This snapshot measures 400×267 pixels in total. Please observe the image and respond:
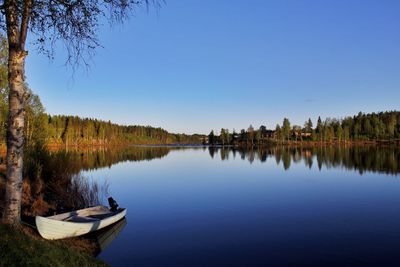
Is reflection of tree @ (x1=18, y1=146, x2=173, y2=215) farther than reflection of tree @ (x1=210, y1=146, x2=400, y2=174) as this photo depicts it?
No

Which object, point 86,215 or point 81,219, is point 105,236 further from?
point 86,215

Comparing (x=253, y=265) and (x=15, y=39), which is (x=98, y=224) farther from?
(x=15, y=39)

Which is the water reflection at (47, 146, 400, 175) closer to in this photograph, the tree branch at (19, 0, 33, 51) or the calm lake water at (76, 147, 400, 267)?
Result: the calm lake water at (76, 147, 400, 267)

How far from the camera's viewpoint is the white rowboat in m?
12.3

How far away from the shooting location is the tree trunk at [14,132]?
939cm

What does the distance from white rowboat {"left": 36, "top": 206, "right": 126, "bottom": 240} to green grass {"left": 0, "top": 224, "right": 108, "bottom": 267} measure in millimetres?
2887

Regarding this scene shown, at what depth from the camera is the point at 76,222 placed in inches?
559

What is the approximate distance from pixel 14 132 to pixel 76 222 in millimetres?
6085

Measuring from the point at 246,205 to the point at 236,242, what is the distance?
8.05 m

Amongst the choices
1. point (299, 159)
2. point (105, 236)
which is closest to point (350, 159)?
point (299, 159)

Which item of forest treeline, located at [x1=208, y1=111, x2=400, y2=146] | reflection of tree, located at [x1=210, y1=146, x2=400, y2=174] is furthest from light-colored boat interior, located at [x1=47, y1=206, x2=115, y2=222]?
forest treeline, located at [x1=208, y1=111, x2=400, y2=146]

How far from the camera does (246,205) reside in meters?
22.1

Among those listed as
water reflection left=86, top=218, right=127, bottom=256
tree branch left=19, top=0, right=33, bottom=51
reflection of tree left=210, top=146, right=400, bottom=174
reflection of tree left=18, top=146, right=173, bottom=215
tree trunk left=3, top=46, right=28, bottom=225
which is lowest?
water reflection left=86, top=218, right=127, bottom=256

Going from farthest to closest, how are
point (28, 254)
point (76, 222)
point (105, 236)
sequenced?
point (105, 236) → point (76, 222) → point (28, 254)
